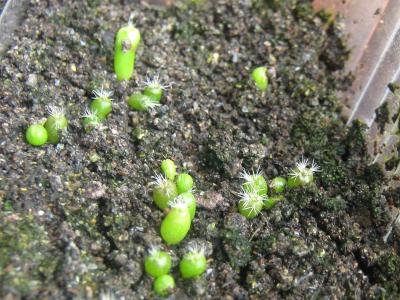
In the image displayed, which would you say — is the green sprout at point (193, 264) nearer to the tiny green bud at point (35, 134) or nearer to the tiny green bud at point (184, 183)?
the tiny green bud at point (184, 183)

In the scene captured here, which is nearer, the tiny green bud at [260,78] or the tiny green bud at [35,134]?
the tiny green bud at [35,134]

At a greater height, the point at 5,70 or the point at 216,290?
the point at 5,70

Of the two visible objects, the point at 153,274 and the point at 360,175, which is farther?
the point at 360,175

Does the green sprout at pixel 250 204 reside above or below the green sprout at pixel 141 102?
below

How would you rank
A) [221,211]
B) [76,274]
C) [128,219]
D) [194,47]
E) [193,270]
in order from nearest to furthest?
1. [76,274]
2. [193,270]
3. [128,219]
4. [221,211]
5. [194,47]

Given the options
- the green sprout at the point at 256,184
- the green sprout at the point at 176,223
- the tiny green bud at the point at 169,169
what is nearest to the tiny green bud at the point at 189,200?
the green sprout at the point at 176,223

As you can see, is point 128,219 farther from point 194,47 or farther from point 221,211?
point 194,47

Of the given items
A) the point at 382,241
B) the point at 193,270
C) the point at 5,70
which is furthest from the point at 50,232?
the point at 382,241
